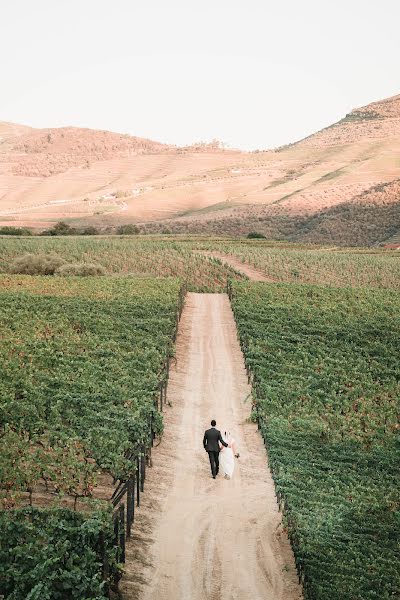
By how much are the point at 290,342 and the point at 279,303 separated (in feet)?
27.6

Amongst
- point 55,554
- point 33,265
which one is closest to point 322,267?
point 33,265

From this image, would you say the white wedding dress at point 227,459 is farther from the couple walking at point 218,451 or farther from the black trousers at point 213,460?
the black trousers at point 213,460

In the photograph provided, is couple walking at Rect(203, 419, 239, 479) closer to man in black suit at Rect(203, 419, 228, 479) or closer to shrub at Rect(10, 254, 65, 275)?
man in black suit at Rect(203, 419, 228, 479)

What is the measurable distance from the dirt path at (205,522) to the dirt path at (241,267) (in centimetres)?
3452

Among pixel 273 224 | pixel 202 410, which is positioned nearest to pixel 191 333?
pixel 202 410

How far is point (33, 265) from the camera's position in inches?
2459

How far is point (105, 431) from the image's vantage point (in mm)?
20625

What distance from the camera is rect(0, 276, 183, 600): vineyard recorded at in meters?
→ 13.9

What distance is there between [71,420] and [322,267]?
4750cm

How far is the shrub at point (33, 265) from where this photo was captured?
62.5m

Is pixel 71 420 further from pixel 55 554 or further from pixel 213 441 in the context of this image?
pixel 55 554

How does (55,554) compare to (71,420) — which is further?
(71,420)

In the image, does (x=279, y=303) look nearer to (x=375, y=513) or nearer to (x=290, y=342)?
(x=290, y=342)

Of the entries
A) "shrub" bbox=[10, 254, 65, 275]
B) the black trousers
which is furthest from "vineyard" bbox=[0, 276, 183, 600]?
"shrub" bbox=[10, 254, 65, 275]
